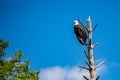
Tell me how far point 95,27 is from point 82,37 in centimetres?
117

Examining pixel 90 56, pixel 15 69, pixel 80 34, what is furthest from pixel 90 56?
pixel 15 69

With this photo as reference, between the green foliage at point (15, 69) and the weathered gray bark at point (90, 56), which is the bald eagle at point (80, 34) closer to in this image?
the weathered gray bark at point (90, 56)

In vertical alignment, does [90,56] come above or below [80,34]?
below

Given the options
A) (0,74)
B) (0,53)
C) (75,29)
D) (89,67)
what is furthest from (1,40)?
(89,67)

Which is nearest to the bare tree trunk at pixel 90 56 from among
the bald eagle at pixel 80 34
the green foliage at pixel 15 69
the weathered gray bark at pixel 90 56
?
the weathered gray bark at pixel 90 56

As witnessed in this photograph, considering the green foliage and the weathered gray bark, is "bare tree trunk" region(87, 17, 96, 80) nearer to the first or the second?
the weathered gray bark

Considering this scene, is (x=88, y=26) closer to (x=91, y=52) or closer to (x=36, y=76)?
(x=91, y=52)

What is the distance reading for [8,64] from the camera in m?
33.3

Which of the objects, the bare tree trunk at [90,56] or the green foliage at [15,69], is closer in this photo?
the bare tree trunk at [90,56]

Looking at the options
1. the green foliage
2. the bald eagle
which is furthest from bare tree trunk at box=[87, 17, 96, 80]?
the green foliage

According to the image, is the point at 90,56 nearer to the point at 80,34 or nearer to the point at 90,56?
the point at 90,56

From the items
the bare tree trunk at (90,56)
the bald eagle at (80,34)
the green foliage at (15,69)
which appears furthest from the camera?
the green foliage at (15,69)

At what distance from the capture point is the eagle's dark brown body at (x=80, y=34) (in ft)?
42.3

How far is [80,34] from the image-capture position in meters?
13.1
